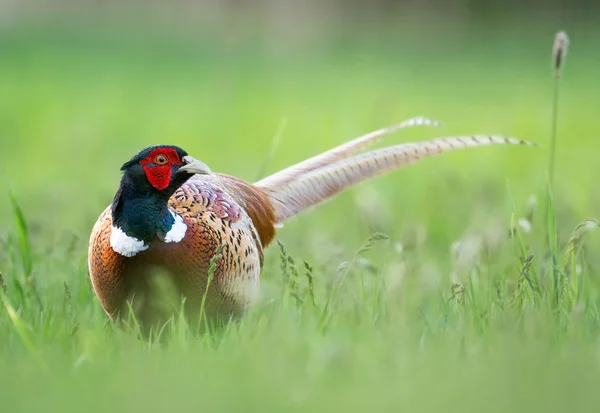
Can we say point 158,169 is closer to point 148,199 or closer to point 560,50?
point 148,199

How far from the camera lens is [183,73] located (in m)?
12.7

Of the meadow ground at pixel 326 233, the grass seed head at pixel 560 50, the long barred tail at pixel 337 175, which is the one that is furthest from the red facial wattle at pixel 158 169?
the grass seed head at pixel 560 50

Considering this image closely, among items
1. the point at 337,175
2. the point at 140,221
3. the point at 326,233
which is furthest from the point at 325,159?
the point at 326,233

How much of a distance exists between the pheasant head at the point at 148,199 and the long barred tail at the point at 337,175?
30.5 inches

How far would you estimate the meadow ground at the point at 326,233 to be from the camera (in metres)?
2.45

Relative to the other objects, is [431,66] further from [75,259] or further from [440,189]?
[75,259]

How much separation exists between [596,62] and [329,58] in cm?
369

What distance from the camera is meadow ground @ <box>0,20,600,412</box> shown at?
2447mm

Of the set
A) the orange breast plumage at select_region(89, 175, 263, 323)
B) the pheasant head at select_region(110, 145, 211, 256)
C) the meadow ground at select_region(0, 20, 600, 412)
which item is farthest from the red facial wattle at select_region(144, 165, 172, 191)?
the meadow ground at select_region(0, 20, 600, 412)

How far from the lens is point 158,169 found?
3.12 meters

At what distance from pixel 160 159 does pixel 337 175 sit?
0.94 metres

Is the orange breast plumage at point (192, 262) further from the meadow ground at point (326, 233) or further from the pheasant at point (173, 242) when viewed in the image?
the meadow ground at point (326, 233)

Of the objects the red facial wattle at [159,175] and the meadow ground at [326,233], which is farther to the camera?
the red facial wattle at [159,175]

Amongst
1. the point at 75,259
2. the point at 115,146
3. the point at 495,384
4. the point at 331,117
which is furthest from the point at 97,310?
the point at 331,117
